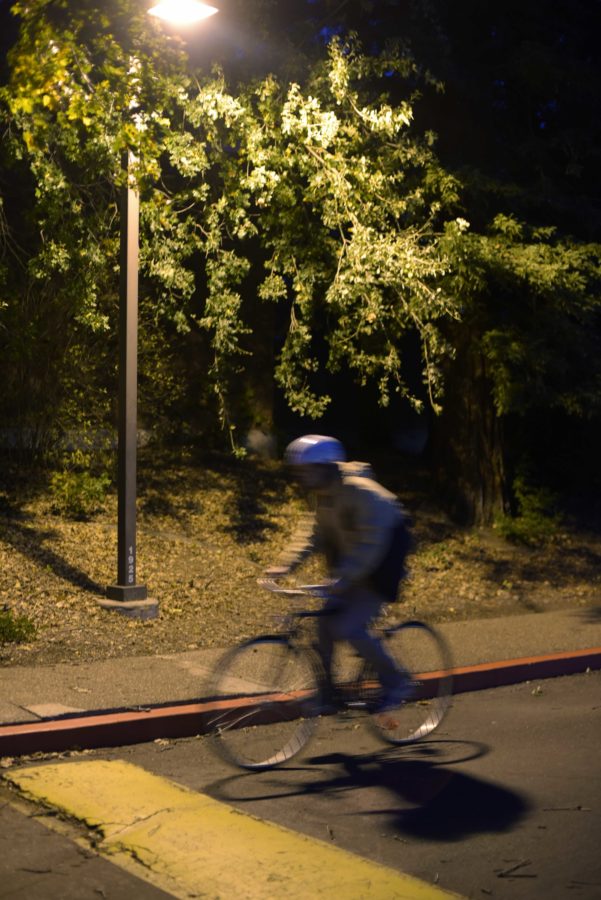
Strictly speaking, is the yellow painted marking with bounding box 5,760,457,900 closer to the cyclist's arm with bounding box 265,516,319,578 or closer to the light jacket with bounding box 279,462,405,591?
the cyclist's arm with bounding box 265,516,319,578

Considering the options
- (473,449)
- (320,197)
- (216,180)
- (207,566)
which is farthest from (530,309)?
(207,566)

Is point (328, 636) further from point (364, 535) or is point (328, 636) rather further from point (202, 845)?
point (202, 845)

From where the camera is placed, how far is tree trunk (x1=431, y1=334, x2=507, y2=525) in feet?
54.6

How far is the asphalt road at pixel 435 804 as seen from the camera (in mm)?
4891

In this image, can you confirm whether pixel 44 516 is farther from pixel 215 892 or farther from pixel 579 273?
pixel 215 892

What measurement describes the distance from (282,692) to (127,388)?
4711mm

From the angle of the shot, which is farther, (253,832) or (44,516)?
(44,516)

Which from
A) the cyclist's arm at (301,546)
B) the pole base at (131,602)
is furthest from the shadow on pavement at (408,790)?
the pole base at (131,602)

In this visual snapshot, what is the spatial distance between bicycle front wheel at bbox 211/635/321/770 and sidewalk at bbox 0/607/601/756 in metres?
0.58

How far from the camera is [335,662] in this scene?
676 cm

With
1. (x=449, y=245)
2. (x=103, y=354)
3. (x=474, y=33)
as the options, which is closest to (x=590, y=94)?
(x=474, y=33)

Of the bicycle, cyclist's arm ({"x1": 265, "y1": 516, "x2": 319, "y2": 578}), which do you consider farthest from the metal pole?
cyclist's arm ({"x1": 265, "y1": 516, "x2": 319, "y2": 578})

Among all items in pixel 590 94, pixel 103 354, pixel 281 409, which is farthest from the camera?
pixel 281 409

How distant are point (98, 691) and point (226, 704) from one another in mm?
1631
